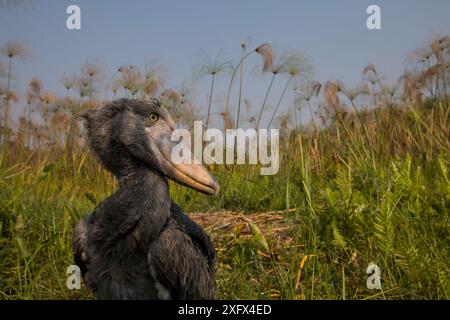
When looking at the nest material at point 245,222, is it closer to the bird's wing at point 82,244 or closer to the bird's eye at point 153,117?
the bird's wing at point 82,244

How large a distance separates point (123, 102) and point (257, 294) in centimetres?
138

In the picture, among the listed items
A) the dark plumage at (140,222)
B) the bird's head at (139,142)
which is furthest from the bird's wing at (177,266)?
the bird's head at (139,142)

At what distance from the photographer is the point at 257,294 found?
124 inches

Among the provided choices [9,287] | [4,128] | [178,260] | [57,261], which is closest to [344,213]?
[178,260]

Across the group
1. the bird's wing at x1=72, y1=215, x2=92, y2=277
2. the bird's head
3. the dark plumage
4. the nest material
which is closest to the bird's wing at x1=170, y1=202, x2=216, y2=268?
the dark plumage

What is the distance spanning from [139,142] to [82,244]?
633 millimetres

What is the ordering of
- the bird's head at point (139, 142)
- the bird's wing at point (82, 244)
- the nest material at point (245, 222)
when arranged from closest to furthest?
the bird's head at point (139, 142), the bird's wing at point (82, 244), the nest material at point (245, 222)

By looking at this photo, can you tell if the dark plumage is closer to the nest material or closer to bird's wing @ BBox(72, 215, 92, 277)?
bird's wing @ BBox(72, 215, 92, 277)

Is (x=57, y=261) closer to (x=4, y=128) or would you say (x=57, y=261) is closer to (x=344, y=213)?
(x=344, y=213)

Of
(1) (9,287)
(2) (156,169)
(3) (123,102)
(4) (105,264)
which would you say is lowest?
(1) (9,287)

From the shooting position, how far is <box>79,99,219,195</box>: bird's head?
2.70 metres

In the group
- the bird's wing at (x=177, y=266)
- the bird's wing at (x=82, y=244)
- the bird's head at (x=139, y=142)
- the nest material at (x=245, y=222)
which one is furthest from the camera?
the nest material at (x=245, y=222)

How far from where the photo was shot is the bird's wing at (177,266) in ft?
8.49

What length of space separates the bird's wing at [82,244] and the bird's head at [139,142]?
1.08ft
